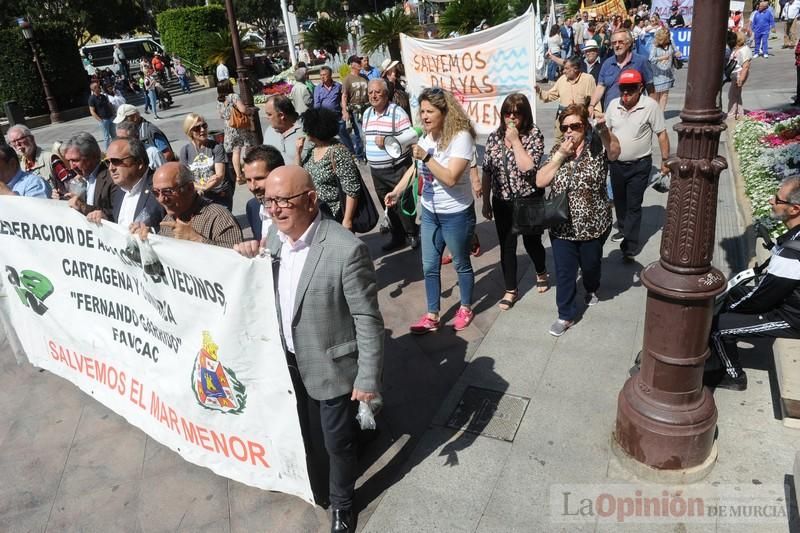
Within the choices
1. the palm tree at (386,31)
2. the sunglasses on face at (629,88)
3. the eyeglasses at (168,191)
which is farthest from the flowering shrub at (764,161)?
the palm tree at (386,31)

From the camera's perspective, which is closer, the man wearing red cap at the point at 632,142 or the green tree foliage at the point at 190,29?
the man wearing red cap at the point at 632,142

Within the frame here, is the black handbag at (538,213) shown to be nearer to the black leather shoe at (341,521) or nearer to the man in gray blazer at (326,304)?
the man in gray blazer at (326,304)

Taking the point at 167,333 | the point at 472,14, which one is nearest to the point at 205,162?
the point at 167,333

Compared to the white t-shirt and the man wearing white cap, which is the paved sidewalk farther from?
the man wearing white cap

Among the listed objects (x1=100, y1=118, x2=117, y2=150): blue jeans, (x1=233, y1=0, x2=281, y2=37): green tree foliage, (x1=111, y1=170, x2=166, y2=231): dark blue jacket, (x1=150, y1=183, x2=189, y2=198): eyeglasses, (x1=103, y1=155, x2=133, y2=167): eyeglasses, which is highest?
(x1=233, y1=0, x2=281, y2=37): green tree foliage

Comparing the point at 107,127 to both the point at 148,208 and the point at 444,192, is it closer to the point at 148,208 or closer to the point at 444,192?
the point at 148,208

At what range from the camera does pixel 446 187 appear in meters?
4.40

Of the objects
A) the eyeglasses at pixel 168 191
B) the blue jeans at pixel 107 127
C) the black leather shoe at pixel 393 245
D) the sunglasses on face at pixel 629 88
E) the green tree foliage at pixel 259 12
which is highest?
the green tree foliage at pixel 259 12

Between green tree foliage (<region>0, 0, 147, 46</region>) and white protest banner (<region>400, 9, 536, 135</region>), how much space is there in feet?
103

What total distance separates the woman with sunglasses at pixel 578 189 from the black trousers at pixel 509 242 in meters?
Answer: 0.46

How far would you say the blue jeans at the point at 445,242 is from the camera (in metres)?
4.50

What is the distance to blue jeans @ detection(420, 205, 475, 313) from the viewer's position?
450cm

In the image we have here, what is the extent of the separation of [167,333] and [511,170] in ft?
8.98

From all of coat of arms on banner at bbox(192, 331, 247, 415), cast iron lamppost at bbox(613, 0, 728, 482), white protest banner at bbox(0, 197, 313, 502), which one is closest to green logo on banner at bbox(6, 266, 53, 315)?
white protest banner at bbox(0, 197, 313, 502)
